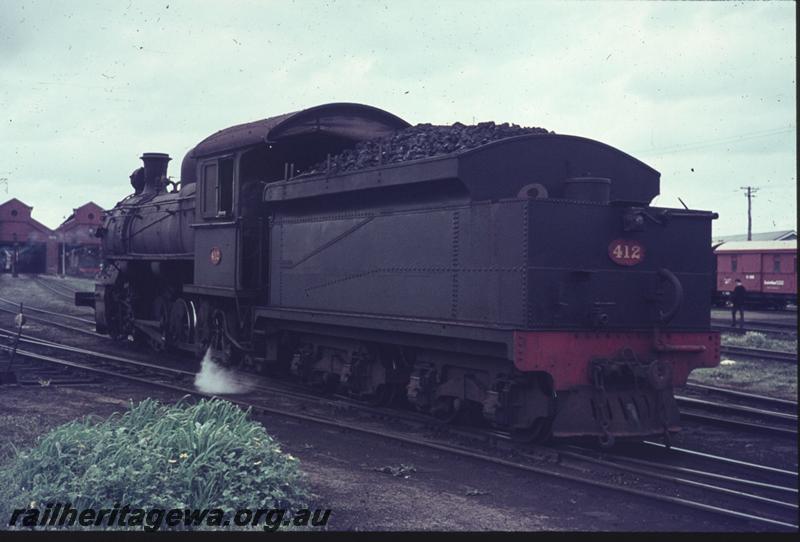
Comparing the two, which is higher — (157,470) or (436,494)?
(157,470)

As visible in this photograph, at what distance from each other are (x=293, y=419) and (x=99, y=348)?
9435mm

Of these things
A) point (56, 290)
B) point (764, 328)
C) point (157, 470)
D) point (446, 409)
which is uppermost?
point (56, 290)

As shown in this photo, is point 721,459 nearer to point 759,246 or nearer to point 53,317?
point 53,317

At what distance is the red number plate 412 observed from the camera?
7.98 metres

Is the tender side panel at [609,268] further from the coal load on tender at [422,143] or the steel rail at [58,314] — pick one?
the steel rail at [58,314]

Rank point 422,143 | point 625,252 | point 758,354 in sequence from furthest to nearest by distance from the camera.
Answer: point 758,354, point 422,143, point 625,252

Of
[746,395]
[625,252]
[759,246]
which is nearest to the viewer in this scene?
[625,252]

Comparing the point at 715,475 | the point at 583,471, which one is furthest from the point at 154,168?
the point at 715,475

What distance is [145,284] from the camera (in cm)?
1742

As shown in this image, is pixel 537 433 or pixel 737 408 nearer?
pixel 537 433

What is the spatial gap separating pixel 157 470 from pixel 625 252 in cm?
485

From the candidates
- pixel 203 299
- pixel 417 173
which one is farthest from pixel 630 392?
pixel 203 299

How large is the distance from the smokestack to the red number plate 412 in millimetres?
12375

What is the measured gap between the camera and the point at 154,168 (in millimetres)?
18094
